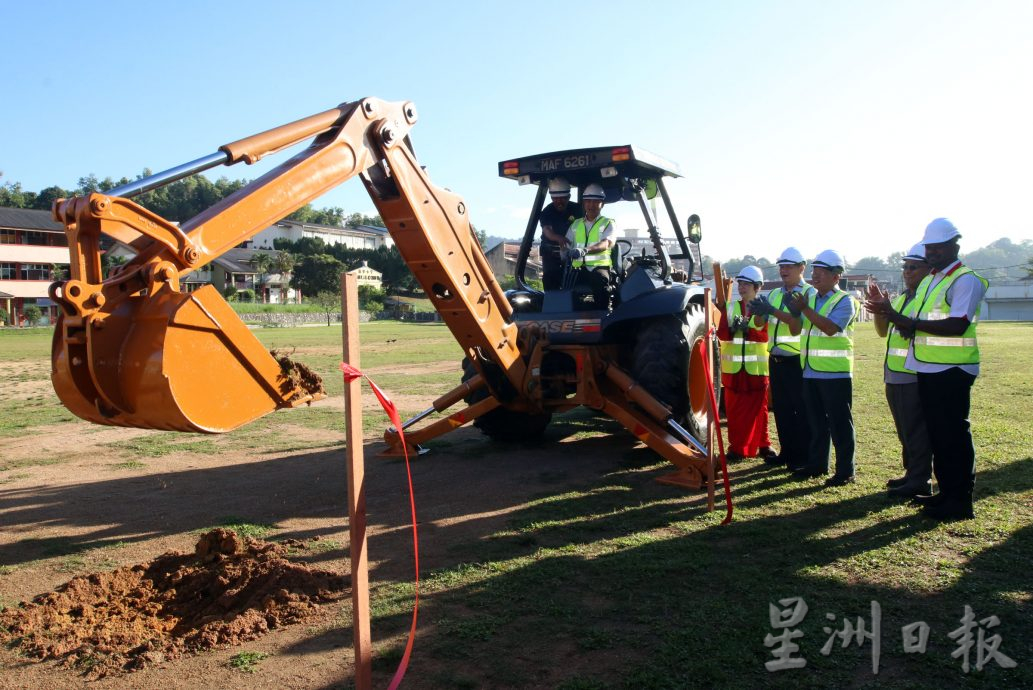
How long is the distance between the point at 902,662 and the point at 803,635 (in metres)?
0.44

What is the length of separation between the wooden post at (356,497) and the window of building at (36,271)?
188 ft

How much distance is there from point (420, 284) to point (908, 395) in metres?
3.97

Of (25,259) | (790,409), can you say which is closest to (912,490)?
(790,409)

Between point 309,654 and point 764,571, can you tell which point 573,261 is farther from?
point 309,654

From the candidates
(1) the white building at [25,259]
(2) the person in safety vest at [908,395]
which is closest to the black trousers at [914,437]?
(2) the person in safety vest at [908,395]

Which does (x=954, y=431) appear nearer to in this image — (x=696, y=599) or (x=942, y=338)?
(x=942, y=338)

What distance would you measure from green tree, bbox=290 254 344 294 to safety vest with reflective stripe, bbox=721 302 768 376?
55.8 meters

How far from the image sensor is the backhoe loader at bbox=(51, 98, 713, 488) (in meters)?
3.54

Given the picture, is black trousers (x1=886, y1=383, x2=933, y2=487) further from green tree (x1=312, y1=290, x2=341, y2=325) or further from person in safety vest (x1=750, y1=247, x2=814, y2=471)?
green tree (x1=312, y1=290, x2=341, y2=325)

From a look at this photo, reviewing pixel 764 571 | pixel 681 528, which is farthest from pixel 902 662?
pixel 681 528

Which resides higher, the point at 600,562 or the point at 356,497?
the point at 356,497

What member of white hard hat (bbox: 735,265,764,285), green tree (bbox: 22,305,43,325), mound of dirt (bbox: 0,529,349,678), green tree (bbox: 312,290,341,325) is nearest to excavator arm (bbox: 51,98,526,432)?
mound of dirt (bbox: 0,529,349,678)

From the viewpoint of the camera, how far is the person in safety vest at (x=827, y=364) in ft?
22.0

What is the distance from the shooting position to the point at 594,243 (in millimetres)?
7469
